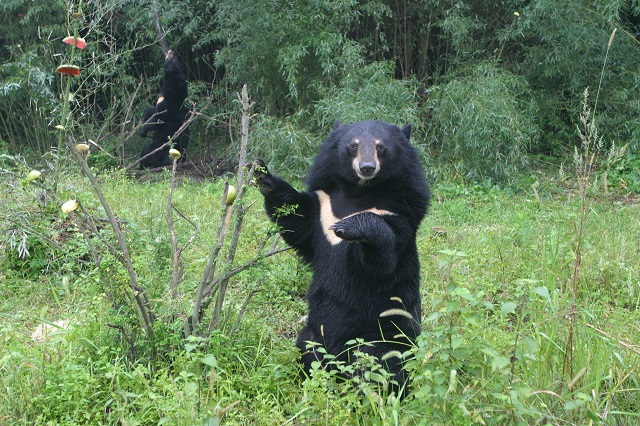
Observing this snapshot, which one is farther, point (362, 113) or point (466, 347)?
point (362, 113)

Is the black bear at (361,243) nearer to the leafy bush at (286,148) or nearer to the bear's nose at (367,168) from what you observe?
the bear's nose at (367,168)

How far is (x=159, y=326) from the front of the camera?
9.07 ft

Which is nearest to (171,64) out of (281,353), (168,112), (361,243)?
(168,112)

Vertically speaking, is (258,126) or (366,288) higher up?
(366,288)

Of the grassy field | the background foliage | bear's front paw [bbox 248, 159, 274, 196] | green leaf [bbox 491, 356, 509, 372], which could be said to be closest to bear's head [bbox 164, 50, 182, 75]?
the background foliage

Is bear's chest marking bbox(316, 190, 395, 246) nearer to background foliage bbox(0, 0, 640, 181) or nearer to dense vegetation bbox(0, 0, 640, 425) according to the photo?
dense vegetation bbox(0, 0, 640, 425)

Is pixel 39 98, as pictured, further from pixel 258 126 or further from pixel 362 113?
pixel 362 113

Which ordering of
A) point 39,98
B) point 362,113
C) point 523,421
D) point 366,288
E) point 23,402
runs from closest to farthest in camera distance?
point 523,421 → point 23,402 → point 366,288 → point 362,113 → point 39,98

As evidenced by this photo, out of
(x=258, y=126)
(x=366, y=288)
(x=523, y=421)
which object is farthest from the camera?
(x=258, y=126)

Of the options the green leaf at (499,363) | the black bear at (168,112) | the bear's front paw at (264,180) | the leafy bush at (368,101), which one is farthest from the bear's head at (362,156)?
the black bear at (168,112)

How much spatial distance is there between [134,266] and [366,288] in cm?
95

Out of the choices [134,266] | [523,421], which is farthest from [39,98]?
[523,421]

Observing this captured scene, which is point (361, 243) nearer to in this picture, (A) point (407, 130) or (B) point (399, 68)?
(A) point (407, 130)

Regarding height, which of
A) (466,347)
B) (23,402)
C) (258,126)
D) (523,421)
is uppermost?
(466,347)
